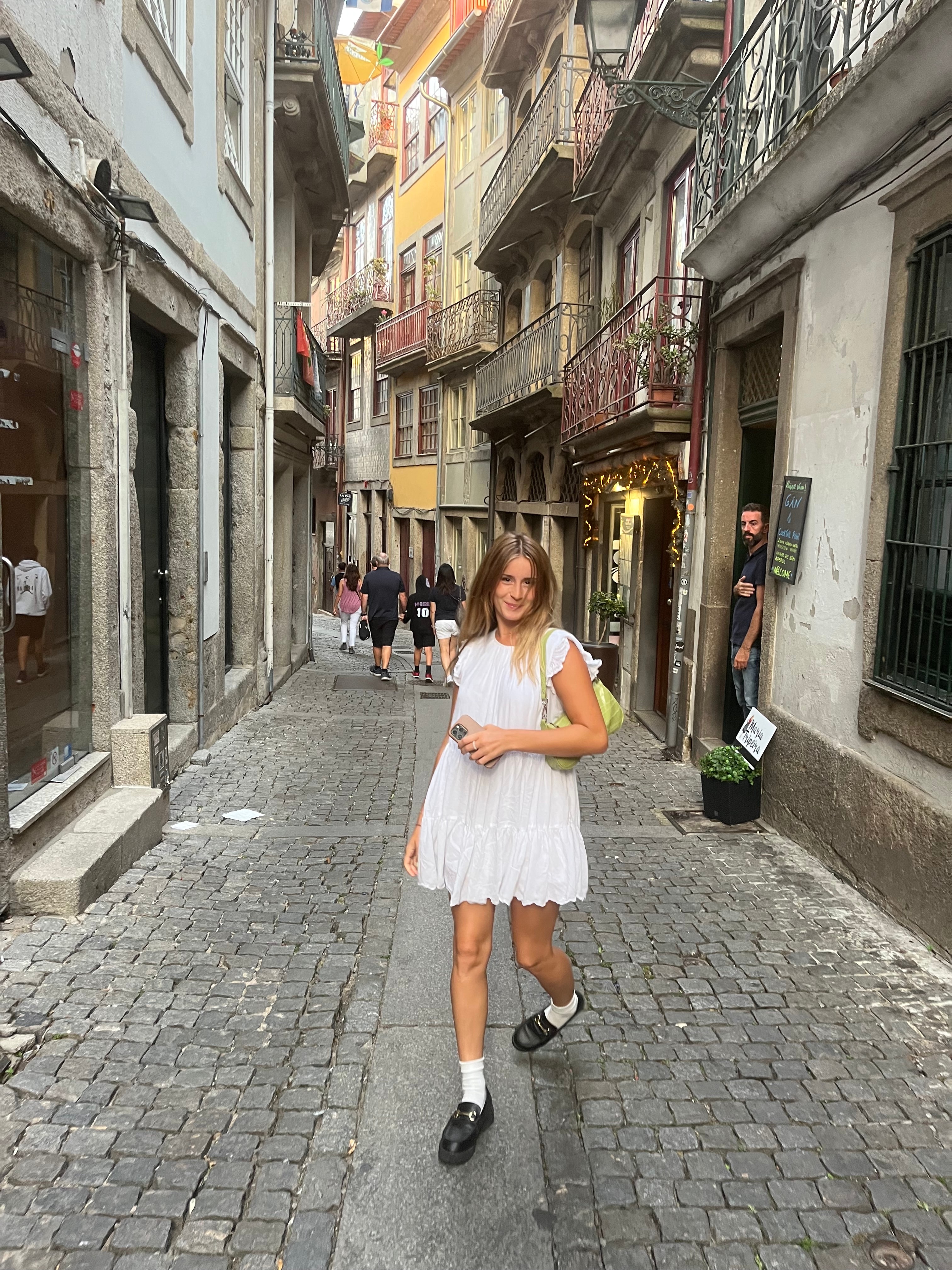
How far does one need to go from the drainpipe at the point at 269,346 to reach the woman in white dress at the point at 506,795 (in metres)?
9.24

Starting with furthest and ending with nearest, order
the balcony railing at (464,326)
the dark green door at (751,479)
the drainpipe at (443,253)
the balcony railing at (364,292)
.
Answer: the balcony railing at (364,292) < the drainpipe at (443,253) < the balcony railing at (464,326) < the dark green door at (751,479)

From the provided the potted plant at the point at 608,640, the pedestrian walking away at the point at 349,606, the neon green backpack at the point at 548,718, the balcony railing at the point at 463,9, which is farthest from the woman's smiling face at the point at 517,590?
the balcony railing at the point at 463,9

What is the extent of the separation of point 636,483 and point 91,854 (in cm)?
802

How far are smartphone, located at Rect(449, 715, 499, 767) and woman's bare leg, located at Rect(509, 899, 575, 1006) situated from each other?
503 mm

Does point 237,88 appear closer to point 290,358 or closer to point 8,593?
point 290,358

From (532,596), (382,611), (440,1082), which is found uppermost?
(532,596)

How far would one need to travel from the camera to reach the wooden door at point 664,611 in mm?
11344

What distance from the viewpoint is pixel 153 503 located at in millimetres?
8031

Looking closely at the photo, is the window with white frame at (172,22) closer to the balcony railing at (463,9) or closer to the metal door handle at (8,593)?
the metal door handle at (8,593)

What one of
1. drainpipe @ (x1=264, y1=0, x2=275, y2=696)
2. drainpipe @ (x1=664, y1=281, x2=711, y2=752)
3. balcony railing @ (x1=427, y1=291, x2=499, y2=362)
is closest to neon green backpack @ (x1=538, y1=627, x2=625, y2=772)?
drainpipe @ (x1=664, y1=281, x2=711, y2=752)

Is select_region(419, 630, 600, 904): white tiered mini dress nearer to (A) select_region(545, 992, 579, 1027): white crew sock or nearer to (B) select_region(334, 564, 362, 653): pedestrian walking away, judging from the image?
(A) select_region(545, 992, 579, 1027): white crew sock

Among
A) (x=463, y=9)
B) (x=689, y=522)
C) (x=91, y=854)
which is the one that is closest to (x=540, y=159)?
(x=689, y=522)

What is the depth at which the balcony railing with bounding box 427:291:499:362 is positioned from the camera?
21875mm

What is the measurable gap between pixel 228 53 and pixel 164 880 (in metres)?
8.43
